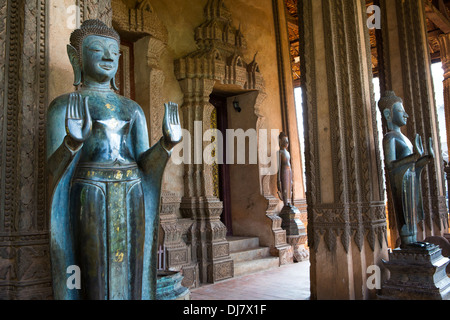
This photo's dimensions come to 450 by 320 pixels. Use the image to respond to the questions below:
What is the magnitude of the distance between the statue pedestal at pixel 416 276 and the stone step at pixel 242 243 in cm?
390

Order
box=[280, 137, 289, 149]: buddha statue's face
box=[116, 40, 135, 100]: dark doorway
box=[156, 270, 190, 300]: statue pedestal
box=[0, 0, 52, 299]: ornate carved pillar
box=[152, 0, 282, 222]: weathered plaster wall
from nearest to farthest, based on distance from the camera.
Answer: box=[0, 0, 52, 299]: ornate carved pillar
box=[156, 270, 190, 300]: statue pedestal
box=[116, 40, 135, 100]: dark doorway
box=[152, 0, 282, 222]: weathered plaster wall
box=[280, 137, 289, 149]: buddha statue's face

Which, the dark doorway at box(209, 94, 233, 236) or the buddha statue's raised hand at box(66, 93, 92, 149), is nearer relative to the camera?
the buddha statue's raised hand at box(66, 93, 92, 149)

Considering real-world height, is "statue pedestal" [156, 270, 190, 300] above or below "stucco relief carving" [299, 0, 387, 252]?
below

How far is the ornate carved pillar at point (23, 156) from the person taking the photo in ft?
7.75

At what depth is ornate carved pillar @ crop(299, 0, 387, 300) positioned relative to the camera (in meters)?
4.88

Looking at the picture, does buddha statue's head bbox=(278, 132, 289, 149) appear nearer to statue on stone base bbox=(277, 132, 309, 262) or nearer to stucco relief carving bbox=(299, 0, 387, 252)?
statue on stone base bbox=(277, 132, 309, 262)

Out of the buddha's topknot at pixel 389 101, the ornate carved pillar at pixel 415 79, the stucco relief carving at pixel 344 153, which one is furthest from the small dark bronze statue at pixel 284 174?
the buddha's topknot at pixel 389 101

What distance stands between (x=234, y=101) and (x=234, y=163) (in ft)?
4.71

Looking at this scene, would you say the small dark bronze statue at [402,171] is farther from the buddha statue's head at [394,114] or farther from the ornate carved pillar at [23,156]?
the ornate carved pillar at [23,156]

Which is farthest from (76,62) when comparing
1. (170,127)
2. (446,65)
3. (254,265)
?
(446,65)

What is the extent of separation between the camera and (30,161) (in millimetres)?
2424

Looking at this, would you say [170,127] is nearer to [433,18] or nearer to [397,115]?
[397,115]

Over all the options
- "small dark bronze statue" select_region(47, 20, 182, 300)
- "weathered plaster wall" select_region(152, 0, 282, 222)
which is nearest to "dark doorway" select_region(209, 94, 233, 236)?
"weathered plaster wall" select_region(152, 0, 282, 222)

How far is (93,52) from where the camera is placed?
225 centimetres
